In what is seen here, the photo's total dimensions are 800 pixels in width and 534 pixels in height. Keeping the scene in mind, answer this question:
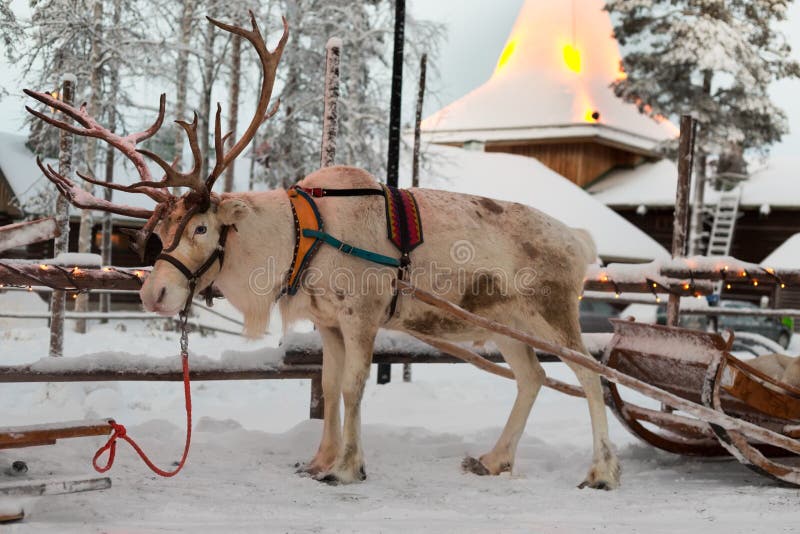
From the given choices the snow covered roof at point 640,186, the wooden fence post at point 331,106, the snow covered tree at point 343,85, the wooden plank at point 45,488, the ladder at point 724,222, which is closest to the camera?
the wooden plank at point 45,488

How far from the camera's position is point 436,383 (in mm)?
8836

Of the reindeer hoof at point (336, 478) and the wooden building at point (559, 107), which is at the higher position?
the wooden building at point (559, 107)

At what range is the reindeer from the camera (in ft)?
13.0

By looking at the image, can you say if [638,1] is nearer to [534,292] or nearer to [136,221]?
[136,221]

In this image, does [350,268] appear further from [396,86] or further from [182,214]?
[396,86]

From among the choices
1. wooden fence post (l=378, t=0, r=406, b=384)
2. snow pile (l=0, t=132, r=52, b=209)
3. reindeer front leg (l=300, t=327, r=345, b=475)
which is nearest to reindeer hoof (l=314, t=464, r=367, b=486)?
reindeer front leg (l=300, t=327, r=345, b=475)

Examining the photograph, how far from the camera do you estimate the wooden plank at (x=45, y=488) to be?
3.12 meters

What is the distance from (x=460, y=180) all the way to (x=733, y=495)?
1708 cm

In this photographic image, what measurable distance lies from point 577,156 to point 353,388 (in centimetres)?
A: 2319

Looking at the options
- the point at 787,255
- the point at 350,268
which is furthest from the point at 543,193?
the point at 350,268

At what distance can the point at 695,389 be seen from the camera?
471 cm

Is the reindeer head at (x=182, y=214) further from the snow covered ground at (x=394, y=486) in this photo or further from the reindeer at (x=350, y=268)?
the snow covered ground at (x=394, y=486)

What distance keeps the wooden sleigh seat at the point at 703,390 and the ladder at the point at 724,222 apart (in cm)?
1827

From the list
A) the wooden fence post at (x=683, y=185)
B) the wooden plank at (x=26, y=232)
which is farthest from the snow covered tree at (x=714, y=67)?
the wooden plank at (x=26, y=232)
